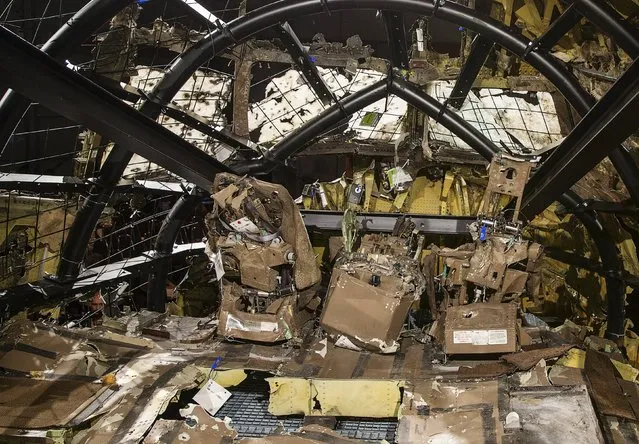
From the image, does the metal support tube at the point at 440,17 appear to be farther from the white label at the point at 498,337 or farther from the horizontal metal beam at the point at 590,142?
the white label at the point at 498,337

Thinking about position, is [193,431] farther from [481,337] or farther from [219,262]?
[481,337]

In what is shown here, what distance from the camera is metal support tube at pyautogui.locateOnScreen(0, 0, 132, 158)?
439 cm

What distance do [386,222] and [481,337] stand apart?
223cm

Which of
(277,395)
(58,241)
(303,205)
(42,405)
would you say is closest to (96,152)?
(58,241)

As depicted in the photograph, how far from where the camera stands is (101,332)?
496cm

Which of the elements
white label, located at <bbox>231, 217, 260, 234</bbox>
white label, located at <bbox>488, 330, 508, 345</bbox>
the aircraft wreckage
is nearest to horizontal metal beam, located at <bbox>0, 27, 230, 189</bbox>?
the aircraft wreckage

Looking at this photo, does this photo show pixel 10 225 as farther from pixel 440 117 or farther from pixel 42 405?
pixel 440 117

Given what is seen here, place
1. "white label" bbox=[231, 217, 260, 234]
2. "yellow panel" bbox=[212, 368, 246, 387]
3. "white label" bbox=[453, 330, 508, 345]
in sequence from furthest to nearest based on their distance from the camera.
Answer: "white label" bbox=[231, 217, 260, 234], "yellow panel" bbox=[212, 368, 246, 387], "white label" bbox=[453, 330, 508, 345]

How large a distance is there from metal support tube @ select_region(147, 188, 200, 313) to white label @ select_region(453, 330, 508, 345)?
11.6 ft

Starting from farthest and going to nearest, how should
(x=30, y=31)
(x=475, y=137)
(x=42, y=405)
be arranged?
(x=30, y=31) < (x=475, y=137) < (x=42, y=405)

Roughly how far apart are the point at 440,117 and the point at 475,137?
386 millimetres

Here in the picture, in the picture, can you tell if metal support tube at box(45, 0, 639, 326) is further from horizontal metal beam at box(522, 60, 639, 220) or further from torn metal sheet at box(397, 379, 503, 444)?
torn metal sheet at box(397, 379, 503, 444)

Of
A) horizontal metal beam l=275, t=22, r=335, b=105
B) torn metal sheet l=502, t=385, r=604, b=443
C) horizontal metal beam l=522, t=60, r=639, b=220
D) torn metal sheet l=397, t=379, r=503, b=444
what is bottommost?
torn metal sheet l=397, t=379, r=503, b=444

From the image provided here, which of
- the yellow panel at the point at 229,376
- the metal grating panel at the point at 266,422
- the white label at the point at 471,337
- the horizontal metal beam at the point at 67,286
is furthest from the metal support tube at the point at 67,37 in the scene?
the white label at the point at 471,337
